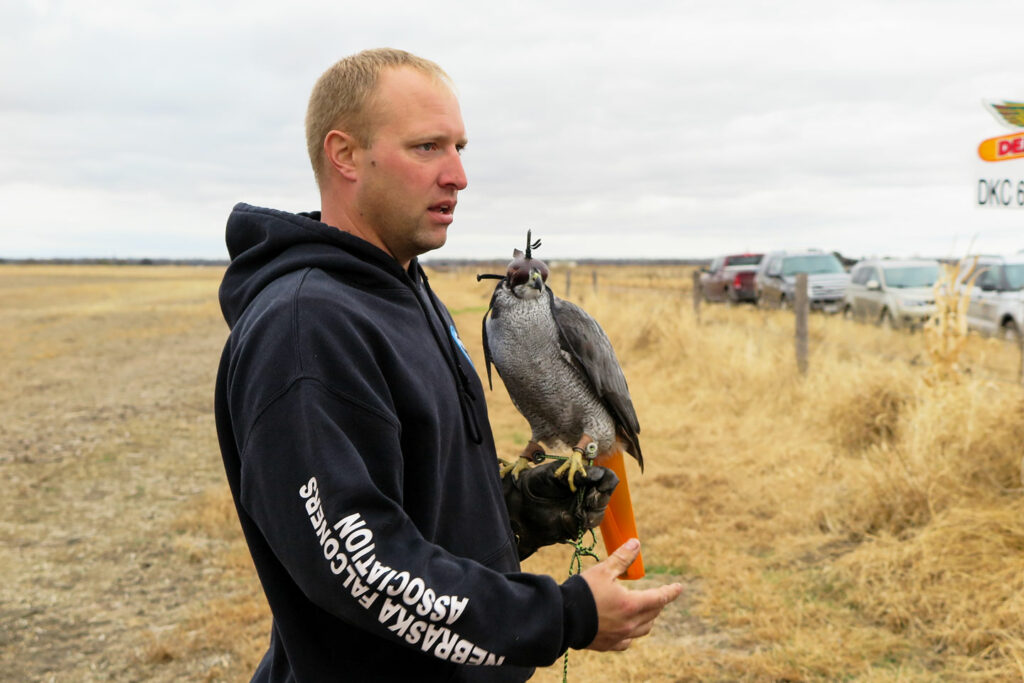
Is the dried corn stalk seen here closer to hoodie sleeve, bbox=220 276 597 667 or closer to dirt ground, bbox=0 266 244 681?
dirt ground, bbox=0 266 244 681

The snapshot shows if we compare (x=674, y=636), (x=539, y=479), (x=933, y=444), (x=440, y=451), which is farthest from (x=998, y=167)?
(x=440, y=451)

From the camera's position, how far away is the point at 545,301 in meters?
2.52

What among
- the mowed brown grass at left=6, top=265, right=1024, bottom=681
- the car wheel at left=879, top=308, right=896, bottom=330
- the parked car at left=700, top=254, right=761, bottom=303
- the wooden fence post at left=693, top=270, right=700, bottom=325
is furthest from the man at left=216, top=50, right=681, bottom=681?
the parked car at left=700, top=254, right=761, bottom=303

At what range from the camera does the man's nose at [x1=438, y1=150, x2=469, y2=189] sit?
1.74m

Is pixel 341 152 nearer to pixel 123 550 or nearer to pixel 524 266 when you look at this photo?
pixel 524 266

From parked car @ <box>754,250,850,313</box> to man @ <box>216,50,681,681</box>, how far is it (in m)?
18.0

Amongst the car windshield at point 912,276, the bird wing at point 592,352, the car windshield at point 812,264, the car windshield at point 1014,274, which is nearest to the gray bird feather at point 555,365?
the bird wing at point 592,352

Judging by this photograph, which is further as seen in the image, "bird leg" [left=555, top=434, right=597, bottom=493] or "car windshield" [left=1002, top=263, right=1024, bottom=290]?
"car windshield" [left=1002, top=263, right=1024, bottom=290]

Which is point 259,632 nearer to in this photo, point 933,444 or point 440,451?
point 440,451

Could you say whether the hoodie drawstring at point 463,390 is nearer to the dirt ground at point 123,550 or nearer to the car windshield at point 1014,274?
the dirt ground at point 123,550

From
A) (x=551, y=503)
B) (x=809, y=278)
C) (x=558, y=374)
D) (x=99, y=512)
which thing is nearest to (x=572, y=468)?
(x=551, y=503)

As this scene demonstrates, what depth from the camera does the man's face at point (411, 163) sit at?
1.69 m

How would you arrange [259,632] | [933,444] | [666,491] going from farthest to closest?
[666,491] → [933,444] → [259,632]

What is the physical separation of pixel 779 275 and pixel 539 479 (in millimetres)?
19467
